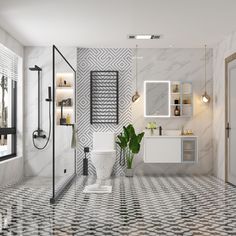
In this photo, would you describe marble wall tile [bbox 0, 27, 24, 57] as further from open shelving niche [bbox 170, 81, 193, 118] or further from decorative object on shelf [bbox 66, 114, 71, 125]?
open shelving niche [bbox 170, 81, 193, 118]

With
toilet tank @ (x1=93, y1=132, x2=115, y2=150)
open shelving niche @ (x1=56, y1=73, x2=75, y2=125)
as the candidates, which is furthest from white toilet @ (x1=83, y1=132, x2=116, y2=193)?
open shelving niche @ (x1=56, y1=73, x2=75, y2=125)

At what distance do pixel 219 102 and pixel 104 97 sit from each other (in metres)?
2.15

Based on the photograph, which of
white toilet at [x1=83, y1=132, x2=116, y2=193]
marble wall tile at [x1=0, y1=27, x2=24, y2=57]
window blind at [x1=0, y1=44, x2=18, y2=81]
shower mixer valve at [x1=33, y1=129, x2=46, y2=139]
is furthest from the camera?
shower mixer valve at [x1=33, y1=129, x2=46, y2=139]

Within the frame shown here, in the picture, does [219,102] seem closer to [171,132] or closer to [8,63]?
[171,132]

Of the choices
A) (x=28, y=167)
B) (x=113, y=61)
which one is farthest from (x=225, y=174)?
(x=28, y=167)

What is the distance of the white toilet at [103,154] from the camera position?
7.16m

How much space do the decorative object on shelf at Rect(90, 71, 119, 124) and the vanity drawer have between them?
2.70 ft

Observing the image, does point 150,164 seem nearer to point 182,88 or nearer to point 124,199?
point 182,88

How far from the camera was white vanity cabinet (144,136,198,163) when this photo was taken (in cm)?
744

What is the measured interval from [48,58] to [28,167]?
2.10 meters

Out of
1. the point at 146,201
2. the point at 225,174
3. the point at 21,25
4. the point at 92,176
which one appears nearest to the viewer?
the point at 146,201

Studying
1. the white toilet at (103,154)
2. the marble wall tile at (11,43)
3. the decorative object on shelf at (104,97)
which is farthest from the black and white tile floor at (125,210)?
the marble wall tile at (11,43)

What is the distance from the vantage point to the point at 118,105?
7809 mm

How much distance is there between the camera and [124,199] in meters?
5.27
